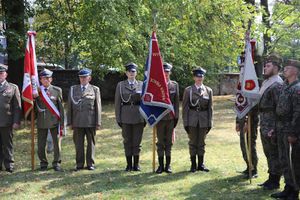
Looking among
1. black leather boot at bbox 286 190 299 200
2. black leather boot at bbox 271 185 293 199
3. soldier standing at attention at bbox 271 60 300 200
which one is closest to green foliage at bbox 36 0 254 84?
soldier standing at attention at bbox 271 60 300 200

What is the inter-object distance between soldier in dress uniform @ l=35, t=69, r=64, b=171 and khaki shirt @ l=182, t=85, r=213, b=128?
2367 millimetres

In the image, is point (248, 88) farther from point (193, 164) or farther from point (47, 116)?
point (47, 116)

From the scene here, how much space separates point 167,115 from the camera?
7773 millimetres

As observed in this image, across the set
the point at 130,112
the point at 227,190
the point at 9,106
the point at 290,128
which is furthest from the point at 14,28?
the point at 290,128

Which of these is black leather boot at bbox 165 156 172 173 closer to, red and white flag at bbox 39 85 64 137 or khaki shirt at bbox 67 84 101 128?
khaki shirt at bbox 67 84 101 128

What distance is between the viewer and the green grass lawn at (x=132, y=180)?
21.6 ft

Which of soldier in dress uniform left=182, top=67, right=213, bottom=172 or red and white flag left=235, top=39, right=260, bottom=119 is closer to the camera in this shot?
red and white flag left=235, top=39, right=260, bottom=119

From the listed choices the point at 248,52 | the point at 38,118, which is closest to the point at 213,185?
the point at 248,52

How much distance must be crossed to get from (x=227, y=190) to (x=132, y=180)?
1.64m

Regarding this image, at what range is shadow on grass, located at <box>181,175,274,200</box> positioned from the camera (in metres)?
6.42

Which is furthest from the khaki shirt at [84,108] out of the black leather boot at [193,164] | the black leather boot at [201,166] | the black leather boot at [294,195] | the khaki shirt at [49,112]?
the black leather boot at [294,195]

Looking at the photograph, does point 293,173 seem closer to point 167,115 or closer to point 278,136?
point 278,136

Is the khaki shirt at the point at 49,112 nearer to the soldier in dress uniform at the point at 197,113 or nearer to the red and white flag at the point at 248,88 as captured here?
the soldier in dress uniform at the point at 197,113

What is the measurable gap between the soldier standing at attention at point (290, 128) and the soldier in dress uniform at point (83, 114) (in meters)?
3.43
